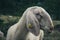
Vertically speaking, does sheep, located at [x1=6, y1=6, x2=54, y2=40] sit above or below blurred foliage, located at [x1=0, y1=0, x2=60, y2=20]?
above

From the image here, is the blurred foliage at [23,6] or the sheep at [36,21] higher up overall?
the sheep at [36,21]

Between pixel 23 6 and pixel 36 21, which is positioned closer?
pixel 36 21

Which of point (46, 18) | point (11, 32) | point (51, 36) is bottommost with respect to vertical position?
point (51, 36)

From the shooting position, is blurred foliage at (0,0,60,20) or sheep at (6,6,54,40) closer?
sheep at (6,6,54,40)

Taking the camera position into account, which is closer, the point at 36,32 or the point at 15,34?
the point at 36,32

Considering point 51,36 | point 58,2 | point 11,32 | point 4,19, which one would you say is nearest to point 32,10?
point 11,32

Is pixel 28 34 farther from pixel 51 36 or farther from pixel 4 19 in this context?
pixel 4 19

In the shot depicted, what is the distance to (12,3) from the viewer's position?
16828 mm

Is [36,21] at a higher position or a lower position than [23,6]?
higher

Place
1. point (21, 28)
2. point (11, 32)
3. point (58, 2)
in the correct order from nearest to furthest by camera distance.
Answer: point (21, 28)
point (11, 32)
point (58, 2)

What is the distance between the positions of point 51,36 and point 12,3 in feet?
18.5

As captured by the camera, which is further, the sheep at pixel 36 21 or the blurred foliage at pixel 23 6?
the blurred foliage at pixel 23 6

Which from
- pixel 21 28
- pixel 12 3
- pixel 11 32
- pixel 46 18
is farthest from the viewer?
pixel 12 3

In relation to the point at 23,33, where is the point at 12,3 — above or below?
below
